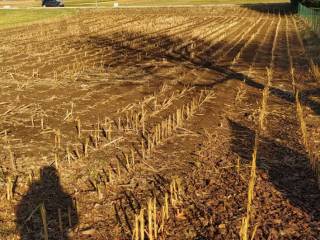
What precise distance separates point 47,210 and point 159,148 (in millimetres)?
2693

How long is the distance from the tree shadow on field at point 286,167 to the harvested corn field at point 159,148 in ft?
0.06

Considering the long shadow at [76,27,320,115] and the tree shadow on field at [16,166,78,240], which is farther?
the long shadow at [76,27,320,115]

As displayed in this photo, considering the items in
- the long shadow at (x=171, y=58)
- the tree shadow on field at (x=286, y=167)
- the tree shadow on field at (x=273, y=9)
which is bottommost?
the tree shadow on field at (x=286, y=167)

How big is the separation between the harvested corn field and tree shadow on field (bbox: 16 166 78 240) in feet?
0.06

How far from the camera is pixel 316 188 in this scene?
A: 21.4ft

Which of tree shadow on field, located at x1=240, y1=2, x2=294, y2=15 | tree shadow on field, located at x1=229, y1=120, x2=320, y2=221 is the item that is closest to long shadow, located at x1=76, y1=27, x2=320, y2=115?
tree shadow on field, located at x1=229, y1=120, x2=320, y2=221

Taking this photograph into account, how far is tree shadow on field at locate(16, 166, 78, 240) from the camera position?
17.6ft

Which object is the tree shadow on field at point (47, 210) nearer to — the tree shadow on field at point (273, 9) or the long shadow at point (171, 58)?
the long shadow at point (171, 58)

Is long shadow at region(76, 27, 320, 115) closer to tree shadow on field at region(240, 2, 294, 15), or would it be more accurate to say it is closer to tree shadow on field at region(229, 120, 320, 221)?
tree shadow on field at region(229, 120, 320, 221)

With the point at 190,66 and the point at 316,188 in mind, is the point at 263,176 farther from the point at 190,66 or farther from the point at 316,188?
the point at 190,66

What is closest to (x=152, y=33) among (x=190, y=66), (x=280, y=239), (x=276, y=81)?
(x=190, y=66)

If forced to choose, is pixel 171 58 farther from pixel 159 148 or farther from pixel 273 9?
pixel 273 9

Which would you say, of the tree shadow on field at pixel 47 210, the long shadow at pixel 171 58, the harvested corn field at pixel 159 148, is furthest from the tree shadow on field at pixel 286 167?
the tree shadow on field at pixel 47 210

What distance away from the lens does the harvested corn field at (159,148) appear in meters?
5.62
